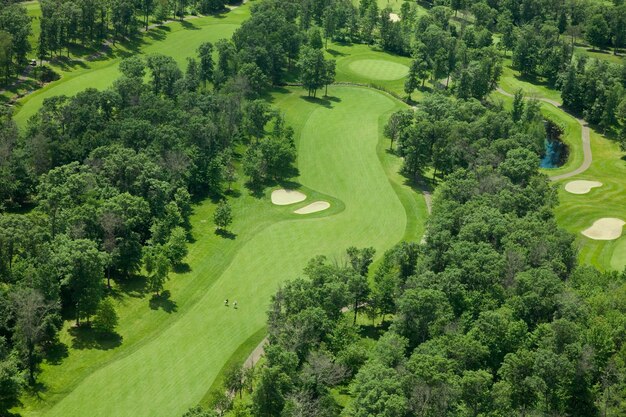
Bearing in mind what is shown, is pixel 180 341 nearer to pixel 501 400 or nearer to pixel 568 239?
pixel 501 400

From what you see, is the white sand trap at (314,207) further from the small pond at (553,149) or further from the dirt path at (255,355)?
the small pond at (553,149)

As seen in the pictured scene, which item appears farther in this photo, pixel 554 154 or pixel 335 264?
pixel 554 154

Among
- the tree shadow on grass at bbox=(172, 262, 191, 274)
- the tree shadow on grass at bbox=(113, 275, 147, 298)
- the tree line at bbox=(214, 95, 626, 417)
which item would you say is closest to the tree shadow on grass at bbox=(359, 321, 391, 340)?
the tree line at bbox=(214, 95, 626, 417)

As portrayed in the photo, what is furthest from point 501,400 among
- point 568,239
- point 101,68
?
point 101,68

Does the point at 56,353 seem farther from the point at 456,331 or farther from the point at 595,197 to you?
the point at 595,197

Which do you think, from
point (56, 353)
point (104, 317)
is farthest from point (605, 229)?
point (56, 353)

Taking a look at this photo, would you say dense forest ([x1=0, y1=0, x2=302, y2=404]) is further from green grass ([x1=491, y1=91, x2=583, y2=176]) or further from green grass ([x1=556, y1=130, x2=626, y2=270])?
green grass ([x1=491, y1=91, x2=583, y2=176])
